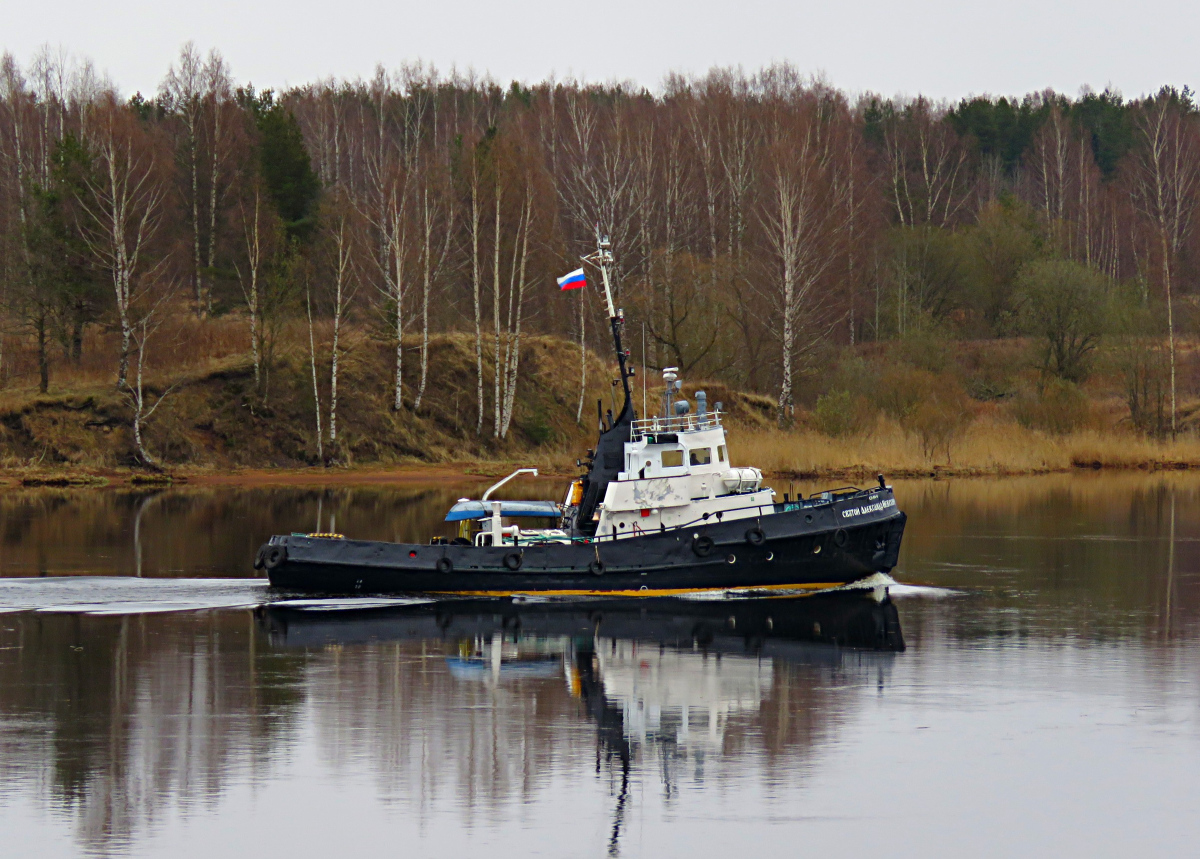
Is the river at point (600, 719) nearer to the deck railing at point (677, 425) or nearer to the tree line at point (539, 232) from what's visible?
the deck railing at point (677, 425)

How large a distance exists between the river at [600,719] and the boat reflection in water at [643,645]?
7cm

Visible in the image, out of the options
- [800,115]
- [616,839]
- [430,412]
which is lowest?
[616,839]

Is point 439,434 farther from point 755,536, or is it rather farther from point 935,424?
point 755,536

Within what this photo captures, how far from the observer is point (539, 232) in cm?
5712

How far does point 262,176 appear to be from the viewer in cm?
5738

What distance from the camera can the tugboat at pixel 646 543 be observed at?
23.7 m

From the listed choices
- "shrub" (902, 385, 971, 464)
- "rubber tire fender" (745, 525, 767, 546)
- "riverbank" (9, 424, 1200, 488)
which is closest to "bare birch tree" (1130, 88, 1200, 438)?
"riverbank" (9, 424, 1200, 488)

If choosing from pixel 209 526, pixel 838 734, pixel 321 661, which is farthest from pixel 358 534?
pixel 838 734

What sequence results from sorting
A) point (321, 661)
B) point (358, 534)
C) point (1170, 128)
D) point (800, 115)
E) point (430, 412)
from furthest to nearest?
point (1170, 128) < point (800, 115) < point (430, 412) < point (358, 534) < point (321, 661)

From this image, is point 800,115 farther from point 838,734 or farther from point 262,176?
point 838,734

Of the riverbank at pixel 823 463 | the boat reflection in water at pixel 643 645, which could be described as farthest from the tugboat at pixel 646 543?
the riverbank at pixel 823 463

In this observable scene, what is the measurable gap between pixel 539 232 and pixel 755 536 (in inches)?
1393

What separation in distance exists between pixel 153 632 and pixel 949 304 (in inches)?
2463

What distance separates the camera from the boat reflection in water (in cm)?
1595
